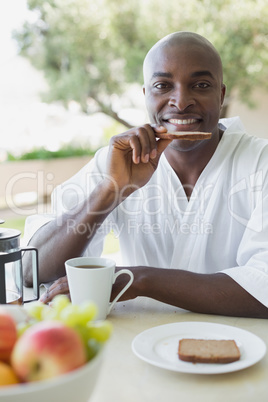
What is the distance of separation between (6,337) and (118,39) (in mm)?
8476

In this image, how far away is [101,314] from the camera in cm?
133

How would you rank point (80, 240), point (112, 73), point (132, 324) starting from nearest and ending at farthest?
1. point (132, 324)
2. point (80, 240)
3. point (112, 73)

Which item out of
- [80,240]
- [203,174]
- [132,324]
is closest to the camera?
[132,324]

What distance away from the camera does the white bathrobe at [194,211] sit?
5.98 ft

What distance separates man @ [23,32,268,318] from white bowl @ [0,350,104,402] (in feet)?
3.25

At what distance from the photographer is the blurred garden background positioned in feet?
25.3

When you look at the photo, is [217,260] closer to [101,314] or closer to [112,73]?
[101,314]

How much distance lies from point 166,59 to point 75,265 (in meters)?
0.93

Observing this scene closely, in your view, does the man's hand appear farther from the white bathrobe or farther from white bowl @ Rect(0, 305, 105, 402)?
white bowl @ Rect(0, 305, 105, 402)

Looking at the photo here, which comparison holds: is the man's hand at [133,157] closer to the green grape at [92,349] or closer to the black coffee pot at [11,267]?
the black coffee pot at [11,267]

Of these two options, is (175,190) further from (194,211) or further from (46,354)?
(46,354)

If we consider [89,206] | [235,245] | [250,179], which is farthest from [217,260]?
[89,206]

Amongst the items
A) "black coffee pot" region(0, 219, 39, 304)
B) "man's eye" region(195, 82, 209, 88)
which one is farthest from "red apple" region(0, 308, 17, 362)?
"man's eye" region(195, 82, 209, 88)

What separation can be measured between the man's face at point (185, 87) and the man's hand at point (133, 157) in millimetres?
192
